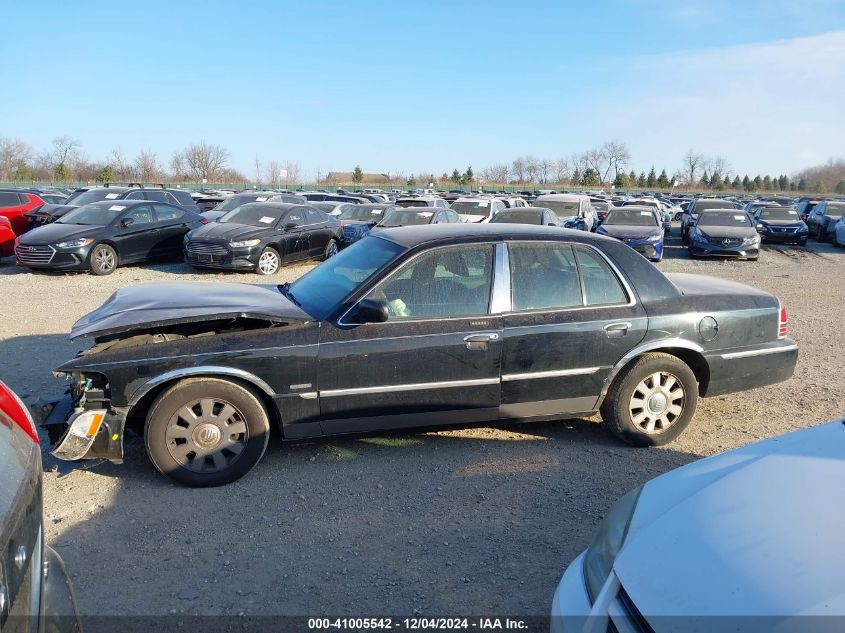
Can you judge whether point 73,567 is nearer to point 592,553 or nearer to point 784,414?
point 592,553

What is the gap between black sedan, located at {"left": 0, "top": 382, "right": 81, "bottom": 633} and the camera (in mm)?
1690

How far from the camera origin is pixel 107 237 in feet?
42.9

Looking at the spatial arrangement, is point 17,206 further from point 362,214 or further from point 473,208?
point 473,208

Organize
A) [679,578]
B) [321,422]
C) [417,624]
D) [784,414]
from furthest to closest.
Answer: [784,414]
[321,422]
[417,624]
[679,578]

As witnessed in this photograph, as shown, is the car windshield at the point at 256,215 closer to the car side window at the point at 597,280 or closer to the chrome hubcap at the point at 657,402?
the car side window at the point at 597,280

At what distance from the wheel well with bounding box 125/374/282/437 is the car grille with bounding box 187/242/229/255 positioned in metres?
9.03

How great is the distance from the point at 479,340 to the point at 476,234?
0.89 meters

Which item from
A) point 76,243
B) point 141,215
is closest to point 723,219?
point 141,215

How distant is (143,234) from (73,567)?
11.6 m

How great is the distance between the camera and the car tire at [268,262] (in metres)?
13.4

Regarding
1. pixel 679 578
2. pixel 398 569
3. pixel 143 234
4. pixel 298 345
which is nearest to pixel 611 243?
pixel 298 345

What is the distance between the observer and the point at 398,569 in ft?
11.1

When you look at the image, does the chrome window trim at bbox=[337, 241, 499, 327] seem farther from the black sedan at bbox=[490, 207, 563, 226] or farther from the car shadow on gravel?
the black sedan at bbox=[490, 207, 563, 226]

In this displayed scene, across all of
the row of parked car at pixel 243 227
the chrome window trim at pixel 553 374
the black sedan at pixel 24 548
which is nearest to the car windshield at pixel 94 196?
the row of parked car at pixel 243 227
